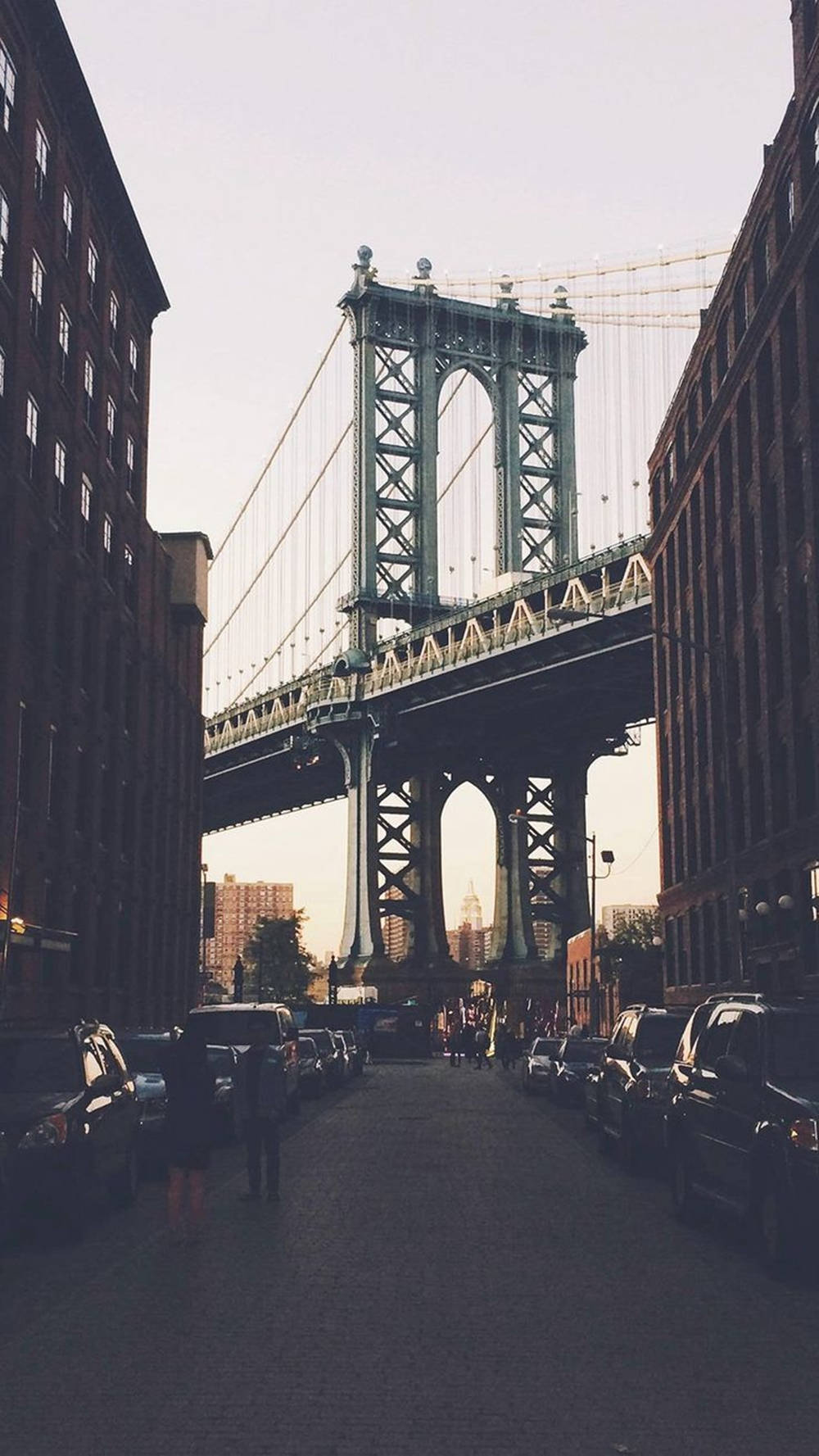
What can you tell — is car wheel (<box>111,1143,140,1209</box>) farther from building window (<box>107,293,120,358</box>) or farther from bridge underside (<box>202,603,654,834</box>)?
bridge underside (<box>202,603,654,834</box>)

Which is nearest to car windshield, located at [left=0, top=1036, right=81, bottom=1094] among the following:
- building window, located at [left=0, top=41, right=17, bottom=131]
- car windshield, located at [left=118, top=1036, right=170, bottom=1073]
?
car windshield, located at [left=118, top=1036, right=170, bottom=1073]

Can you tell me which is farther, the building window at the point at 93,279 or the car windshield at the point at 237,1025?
the building window at the point at 93,279

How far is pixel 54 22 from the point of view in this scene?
144 ft

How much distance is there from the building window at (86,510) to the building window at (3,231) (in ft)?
30.4

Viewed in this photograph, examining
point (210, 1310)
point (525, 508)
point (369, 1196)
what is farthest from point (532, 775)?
point (210, 1310)

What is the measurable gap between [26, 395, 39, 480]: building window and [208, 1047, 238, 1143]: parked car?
2148cm

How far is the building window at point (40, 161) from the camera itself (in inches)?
1731

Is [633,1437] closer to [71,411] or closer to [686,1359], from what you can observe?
[686,1359]

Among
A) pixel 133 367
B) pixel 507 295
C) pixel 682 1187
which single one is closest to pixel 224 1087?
pixel 682 1187

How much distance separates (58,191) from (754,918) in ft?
89.6

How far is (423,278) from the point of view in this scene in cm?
10425

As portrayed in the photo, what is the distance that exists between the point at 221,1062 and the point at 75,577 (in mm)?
24484

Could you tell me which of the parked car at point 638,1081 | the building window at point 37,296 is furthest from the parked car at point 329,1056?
the parked car at point 638,1081

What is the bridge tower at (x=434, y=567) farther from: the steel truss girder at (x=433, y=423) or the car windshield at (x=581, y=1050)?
the car windshield at (x=581, y=1050)
